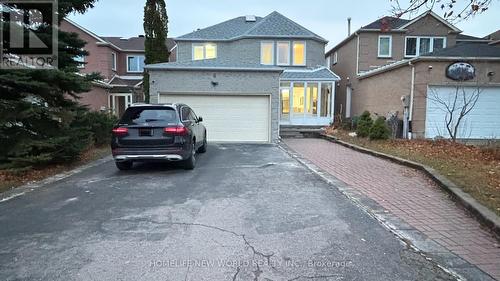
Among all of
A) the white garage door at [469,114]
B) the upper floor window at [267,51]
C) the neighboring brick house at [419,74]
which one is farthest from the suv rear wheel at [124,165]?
the upper floor window at [267,51]

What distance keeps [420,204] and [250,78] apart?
445 inches

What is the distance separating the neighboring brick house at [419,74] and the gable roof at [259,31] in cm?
351

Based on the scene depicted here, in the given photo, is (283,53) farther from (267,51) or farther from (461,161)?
(461,161)

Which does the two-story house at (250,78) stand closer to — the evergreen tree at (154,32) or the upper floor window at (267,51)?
the upper floor window at (267,51)

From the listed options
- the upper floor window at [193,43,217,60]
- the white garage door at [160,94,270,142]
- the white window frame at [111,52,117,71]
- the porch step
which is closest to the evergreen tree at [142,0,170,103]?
the upper floor window at [193,43,217,60]

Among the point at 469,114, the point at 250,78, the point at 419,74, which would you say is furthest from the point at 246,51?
the point at 469,114

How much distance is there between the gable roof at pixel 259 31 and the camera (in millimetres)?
24172

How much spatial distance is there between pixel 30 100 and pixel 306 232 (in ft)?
27.4

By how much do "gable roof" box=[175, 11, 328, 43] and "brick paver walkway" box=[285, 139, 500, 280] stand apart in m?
14.7

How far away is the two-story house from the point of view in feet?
53.8

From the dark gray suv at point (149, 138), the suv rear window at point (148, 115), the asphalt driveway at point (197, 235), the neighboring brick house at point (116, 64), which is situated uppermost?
the neighboring brick house at point (116, 64)

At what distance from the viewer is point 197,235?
4.73 metres

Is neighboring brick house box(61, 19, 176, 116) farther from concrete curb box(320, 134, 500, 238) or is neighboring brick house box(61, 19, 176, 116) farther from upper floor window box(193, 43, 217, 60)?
concrete curb box(320, 134, 500, 238)

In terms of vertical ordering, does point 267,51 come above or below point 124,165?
above
